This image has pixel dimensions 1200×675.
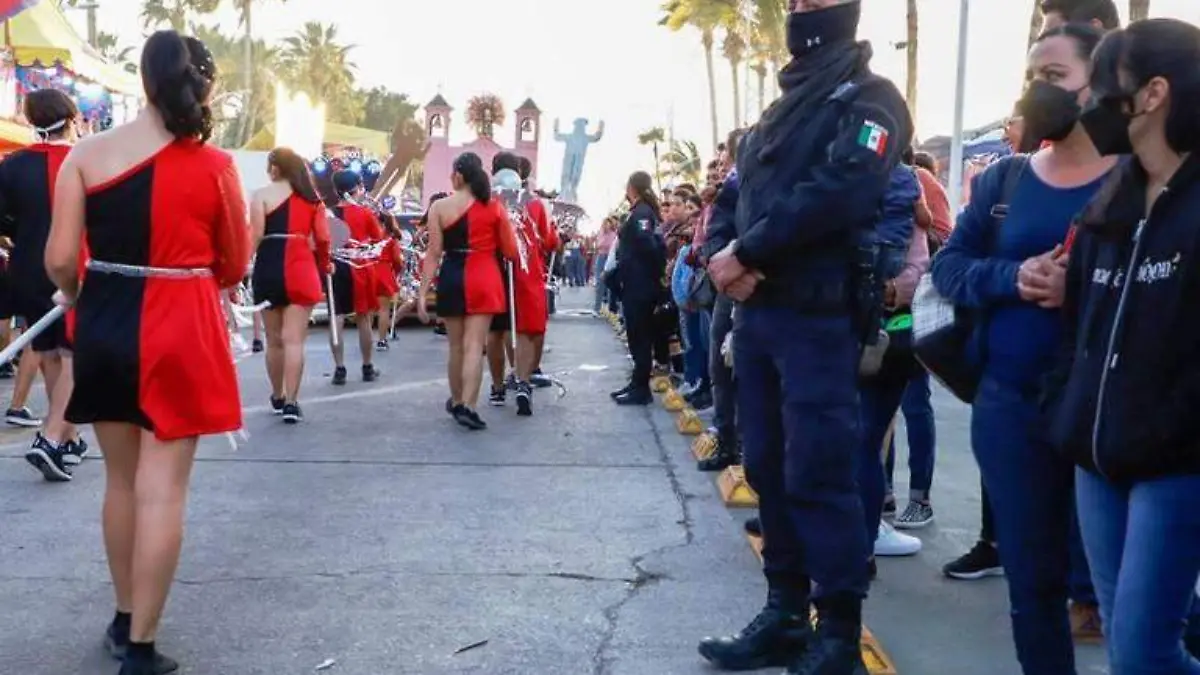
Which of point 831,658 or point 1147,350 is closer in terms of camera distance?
point 1147,350

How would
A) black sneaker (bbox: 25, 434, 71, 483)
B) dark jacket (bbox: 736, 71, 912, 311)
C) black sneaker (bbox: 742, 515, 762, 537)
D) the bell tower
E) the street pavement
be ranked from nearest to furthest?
dark jacket (bbox: 736, 71, 912, 311) → the street pavement → black sneaker (bbox: 742, 515, 762, 537) → black sneaker (bbox: 25, 434, 71, 483) → the bell tower

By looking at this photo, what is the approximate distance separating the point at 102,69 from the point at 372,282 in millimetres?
9057

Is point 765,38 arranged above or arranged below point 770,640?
above

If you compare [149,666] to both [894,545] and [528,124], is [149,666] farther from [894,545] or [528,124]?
[528,124]

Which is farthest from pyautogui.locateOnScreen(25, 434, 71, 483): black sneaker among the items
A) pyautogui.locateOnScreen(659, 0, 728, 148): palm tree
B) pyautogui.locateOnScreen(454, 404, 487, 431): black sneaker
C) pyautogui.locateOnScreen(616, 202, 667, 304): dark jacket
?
pyautogui.locateOnScreen(659, 0, 728, 148): palm tree

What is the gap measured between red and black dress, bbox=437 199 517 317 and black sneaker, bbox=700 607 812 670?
5309 millimetres

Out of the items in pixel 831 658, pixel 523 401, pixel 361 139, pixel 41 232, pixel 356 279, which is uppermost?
pixel 361 139

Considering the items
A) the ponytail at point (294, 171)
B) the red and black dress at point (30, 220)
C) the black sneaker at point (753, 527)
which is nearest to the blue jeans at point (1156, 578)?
the black sneaker at point (753, 527)

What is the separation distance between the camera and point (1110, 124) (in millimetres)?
2760

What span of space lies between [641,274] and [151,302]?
24.9 feet

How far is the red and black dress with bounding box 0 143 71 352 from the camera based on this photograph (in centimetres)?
688

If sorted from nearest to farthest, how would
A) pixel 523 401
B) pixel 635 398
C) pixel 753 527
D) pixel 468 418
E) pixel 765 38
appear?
pixel 753 527 → pixel 468 418 → pixel 523 401 → pixel 635 398 → pixel 765 38

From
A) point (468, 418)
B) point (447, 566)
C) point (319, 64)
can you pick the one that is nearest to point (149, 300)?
point (447, 566)

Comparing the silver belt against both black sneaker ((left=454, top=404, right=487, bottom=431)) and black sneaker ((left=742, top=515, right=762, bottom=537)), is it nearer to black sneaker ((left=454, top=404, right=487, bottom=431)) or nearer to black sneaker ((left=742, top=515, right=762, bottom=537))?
black sneaker ((left=742, top=515, right=762, bottom=537))
